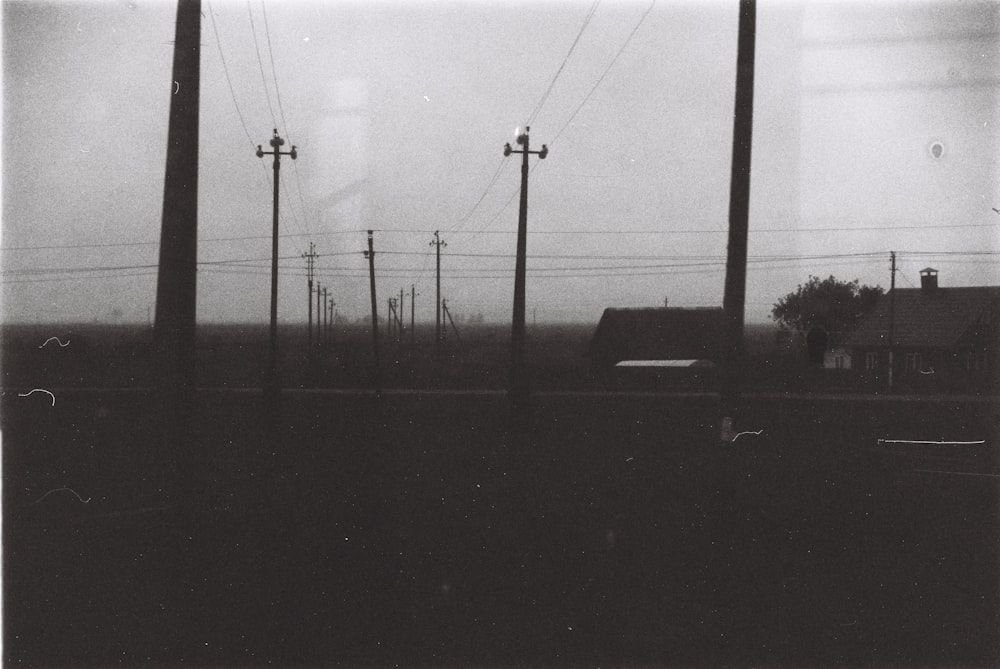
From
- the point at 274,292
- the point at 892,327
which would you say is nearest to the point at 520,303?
the point at 274,292

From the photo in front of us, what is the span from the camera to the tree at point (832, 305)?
30125 mm

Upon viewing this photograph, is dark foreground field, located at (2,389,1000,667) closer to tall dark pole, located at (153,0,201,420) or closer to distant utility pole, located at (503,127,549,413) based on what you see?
tall dark pole, located at (153,0,201,420)

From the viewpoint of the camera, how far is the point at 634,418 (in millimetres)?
17219

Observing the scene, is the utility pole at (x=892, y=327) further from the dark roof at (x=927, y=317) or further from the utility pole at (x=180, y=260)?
the utility pole at (x=180, y=260)

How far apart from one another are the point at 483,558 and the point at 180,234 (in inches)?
128

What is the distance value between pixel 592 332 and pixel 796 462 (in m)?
25.3

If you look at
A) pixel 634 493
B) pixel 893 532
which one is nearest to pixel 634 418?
pixel 634 493

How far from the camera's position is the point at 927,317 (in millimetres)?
28172

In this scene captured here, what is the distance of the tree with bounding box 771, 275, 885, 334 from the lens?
3012 centimetres

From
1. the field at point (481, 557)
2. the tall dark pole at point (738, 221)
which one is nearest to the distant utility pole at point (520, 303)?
the field at point (481, 557)

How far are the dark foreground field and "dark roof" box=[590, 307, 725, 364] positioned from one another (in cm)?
2370

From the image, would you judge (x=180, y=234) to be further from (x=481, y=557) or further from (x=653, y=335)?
(x=653, y=335)

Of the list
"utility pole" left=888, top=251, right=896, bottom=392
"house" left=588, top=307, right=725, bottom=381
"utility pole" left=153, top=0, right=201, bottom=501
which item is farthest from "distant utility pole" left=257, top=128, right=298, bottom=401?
"utility pole" left=888, top=251, right=896, bottom=392

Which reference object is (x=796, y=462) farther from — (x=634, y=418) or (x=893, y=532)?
(x=634, y=418)
